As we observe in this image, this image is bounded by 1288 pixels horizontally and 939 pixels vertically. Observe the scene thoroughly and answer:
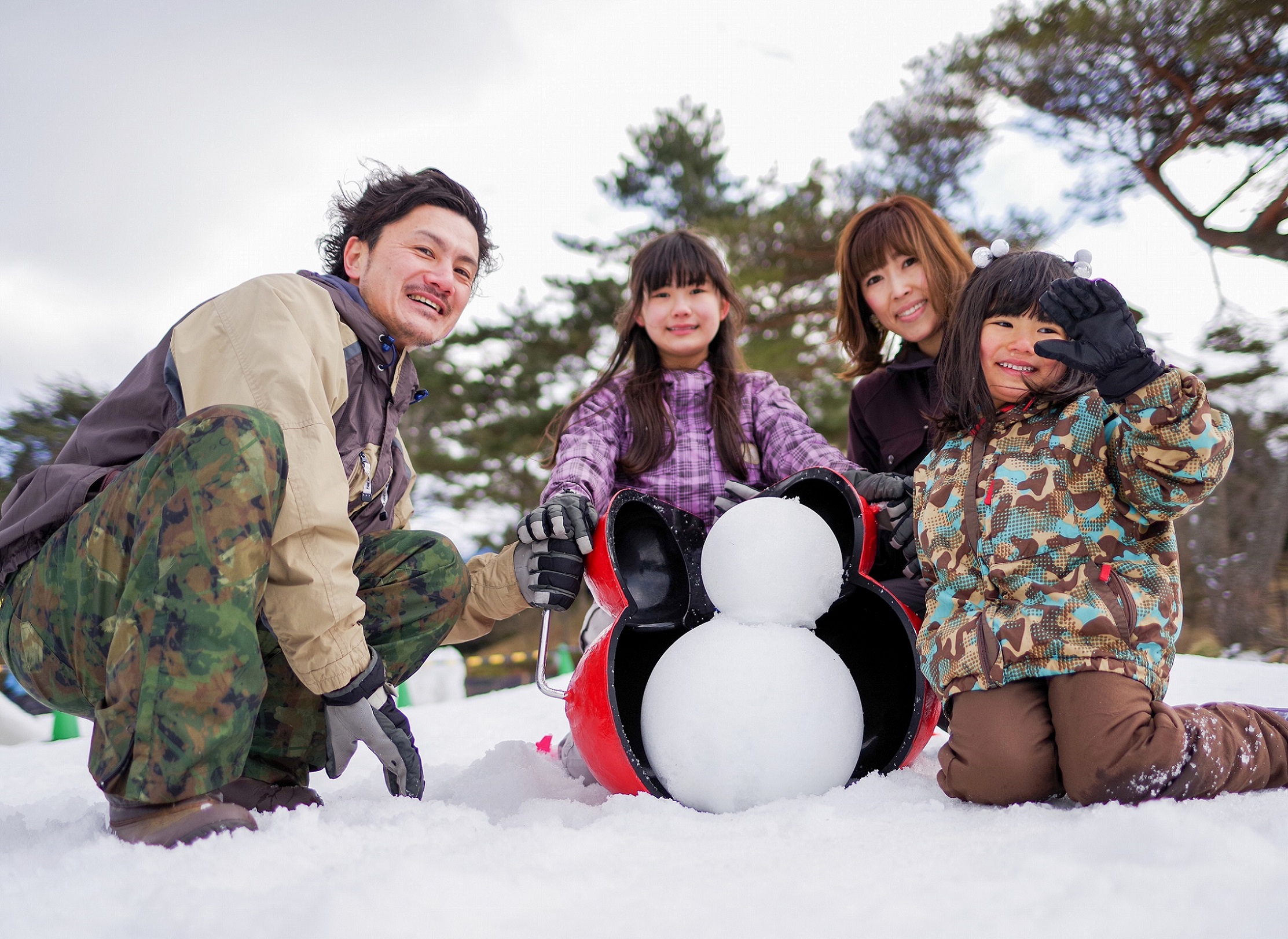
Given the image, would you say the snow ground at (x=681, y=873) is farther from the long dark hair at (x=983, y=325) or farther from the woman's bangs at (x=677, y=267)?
the woman's bangs at (x=677, y=267)

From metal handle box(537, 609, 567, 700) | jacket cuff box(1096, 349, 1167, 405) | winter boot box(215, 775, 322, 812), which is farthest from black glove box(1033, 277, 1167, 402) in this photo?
winter boot box(215, 775, 322, 812)

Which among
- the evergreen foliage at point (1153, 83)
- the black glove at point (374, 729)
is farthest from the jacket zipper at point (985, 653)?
the evergreen foliage at point (1153, 83)

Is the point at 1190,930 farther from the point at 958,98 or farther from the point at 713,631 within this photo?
the point at 958,98

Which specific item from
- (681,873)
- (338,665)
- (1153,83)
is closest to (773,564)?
(681,873)

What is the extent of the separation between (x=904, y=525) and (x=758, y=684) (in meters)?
0.53

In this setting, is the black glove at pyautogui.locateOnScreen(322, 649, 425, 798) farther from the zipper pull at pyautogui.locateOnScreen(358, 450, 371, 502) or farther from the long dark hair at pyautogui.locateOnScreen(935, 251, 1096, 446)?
the long dark hair at pyautogui.locateOnScreen(935, 251, 1096, 446)

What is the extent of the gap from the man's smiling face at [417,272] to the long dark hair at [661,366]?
17.8 inches

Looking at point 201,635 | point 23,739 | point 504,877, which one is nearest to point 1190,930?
point 504,877

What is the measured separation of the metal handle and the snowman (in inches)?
10.9

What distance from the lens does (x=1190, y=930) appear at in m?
0.71

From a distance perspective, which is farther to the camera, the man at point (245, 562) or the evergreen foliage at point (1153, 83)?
the evergreen foliage at point (1153, 83)

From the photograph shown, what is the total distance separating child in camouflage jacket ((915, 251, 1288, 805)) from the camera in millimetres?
1260

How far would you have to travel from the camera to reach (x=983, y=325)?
5.19 ft

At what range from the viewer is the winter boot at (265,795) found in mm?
1479
